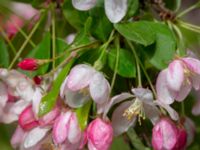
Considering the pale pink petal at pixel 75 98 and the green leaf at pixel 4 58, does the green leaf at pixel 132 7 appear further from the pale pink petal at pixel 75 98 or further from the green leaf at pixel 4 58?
the green leaf at pixel 4 58

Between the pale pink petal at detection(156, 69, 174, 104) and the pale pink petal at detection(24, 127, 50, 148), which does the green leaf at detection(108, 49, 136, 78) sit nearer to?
the pale pink petal at detection(156, 69, 174, 104)

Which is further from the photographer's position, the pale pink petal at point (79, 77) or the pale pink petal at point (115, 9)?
the pale pink petal at point (115, 9)

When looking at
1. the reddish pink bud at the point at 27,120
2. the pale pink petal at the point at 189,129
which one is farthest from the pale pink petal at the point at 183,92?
the reddish pink bud at the point at 27,120

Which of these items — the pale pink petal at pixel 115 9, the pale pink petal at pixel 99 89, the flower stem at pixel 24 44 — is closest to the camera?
the pale pink petal at pixel 99 89

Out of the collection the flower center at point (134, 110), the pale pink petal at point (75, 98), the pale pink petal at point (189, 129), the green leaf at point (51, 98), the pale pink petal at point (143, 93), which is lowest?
the pale pink petal at point (189, 129)

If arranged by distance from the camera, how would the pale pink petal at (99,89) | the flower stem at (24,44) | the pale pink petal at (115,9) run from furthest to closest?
the flower stem at (24,44)
the pale pink petal at (115,9)
the pale pink petal at (99,89)

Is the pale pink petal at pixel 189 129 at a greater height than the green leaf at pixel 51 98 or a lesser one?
lesser

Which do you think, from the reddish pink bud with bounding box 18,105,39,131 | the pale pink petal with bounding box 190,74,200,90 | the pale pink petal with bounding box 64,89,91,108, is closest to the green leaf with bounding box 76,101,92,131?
the pale pink petal with bounding box 64,89,91,108
